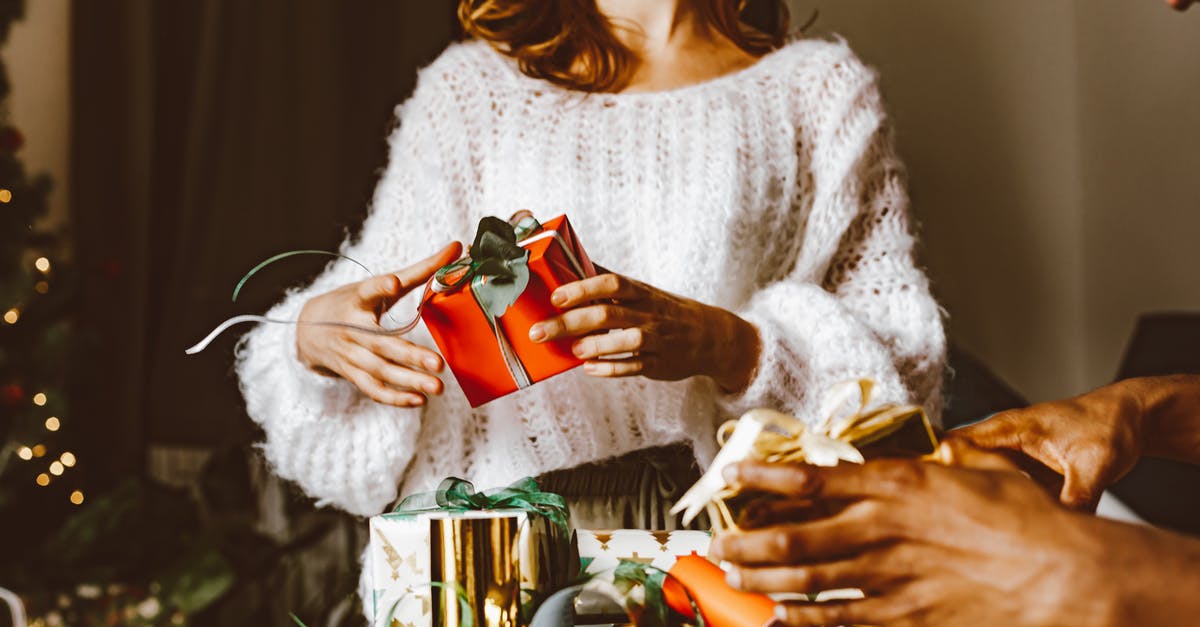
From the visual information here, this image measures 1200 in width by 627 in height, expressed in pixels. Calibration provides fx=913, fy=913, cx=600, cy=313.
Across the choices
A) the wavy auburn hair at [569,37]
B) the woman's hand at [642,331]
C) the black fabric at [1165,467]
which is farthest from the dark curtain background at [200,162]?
the black fabric at [1165,467]

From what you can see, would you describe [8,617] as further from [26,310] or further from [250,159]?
[250,159]

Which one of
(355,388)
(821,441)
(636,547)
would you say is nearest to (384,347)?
(355,388)

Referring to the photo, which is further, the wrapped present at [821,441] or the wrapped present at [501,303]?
the wrapped present at [501,303]

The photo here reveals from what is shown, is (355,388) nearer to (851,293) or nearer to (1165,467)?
(851,293)

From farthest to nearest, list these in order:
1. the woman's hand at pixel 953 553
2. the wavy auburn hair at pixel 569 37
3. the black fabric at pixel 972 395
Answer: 1. the black fabric at pixel 972 395
2. the wavy auburn hair at pixel 569 37
3. the woman's hand at pixel 953 553

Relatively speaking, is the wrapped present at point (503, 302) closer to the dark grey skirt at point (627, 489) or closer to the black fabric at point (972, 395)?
the dark grey skirt at point (627, 489)

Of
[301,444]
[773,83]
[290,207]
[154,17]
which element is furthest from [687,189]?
[154,17]

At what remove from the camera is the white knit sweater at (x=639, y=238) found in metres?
0.85

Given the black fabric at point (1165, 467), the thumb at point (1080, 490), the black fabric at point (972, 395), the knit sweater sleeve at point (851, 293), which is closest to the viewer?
the thumb at point (1080, 490)

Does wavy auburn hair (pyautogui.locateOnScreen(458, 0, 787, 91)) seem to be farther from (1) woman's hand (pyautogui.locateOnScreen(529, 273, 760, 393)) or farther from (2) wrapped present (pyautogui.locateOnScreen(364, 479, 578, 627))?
(2) wrapped present (pyautogui.locateOnScreen(364, 479, 578, 627))

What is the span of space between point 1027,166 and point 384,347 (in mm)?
1982

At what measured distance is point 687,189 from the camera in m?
0.91

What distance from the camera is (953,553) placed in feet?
1.25

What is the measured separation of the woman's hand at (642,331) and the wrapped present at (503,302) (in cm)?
1
